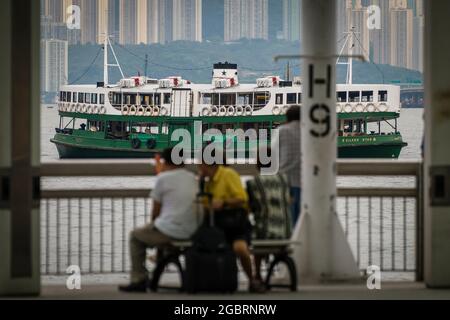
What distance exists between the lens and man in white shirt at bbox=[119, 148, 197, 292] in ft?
36.5

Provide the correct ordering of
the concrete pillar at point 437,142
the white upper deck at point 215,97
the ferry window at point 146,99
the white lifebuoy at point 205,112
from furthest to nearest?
the ferry window at point 146,99, the white lifebuoy at point 205,112, the white upper deck at point 215,97, the concrete pillar at point 437,142

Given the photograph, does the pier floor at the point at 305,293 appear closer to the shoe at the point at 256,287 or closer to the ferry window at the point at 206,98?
the shoe at the point at 256,287

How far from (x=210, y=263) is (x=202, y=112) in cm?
8346

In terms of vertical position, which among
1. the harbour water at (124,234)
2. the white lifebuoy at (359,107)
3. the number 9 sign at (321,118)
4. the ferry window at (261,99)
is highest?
the ferry window at (261,99)

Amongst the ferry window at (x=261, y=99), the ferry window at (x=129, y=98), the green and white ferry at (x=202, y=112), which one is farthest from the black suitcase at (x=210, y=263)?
the ferry window at (x=129, y=98)

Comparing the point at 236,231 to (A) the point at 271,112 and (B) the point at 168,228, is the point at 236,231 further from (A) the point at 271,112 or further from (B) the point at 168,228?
(A) the point at 271,112

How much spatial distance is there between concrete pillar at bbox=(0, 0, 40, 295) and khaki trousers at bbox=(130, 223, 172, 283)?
800mm

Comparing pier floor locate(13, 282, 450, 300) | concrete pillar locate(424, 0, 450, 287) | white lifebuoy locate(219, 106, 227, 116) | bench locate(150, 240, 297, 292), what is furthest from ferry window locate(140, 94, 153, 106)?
bench locate(150, 240, 297, 292)

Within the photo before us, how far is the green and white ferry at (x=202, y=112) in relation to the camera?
91875mm

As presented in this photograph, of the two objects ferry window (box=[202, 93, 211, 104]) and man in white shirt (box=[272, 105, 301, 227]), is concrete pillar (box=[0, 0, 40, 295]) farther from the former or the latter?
ferry window (box=[202, 93, 211, 104])

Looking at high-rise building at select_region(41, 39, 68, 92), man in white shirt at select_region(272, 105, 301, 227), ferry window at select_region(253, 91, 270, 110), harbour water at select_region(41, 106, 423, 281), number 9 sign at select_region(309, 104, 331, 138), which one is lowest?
harbour water at select_region(41, 106, 423, 281)

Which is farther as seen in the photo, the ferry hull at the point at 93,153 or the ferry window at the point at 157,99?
the ferry window at the point at 157,99

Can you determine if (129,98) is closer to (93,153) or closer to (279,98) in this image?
(93,153)
